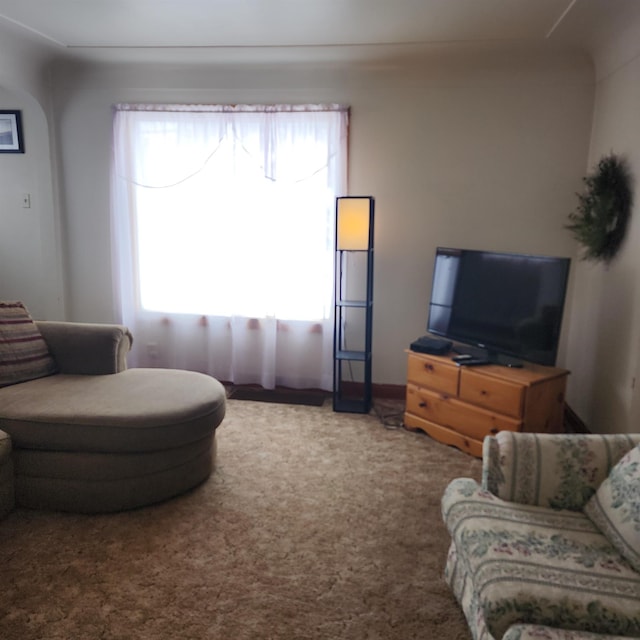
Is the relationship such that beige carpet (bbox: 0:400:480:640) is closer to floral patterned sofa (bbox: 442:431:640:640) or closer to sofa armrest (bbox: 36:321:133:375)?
floral patterned sofa (bbox: 442:431:640:640)

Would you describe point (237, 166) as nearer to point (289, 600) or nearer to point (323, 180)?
point (323, 180)

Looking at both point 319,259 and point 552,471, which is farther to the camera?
point 319,259

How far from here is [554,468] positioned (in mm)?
1778

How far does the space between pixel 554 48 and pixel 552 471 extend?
2784 millimetres

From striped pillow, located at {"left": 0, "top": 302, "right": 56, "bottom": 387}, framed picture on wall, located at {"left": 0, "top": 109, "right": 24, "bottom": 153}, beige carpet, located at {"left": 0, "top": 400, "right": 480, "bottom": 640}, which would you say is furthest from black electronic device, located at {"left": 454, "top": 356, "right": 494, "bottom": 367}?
framed picture on wall, located at {"left": 0, "top": 109, "right": 24, "bottom": 153}

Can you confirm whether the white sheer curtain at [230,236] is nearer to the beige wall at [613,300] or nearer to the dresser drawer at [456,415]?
the dresser drawer at [456,415]

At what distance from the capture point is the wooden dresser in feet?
9.34

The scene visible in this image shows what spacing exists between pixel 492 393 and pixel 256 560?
1.56 meters

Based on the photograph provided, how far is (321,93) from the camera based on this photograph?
3.76m

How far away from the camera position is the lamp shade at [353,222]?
11.5 ft

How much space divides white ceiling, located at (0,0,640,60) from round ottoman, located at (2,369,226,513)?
6.97 ft

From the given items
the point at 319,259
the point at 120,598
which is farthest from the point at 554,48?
the point at 120,598

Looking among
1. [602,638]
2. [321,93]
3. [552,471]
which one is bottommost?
[602,638]

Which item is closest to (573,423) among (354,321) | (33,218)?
(354,321)
